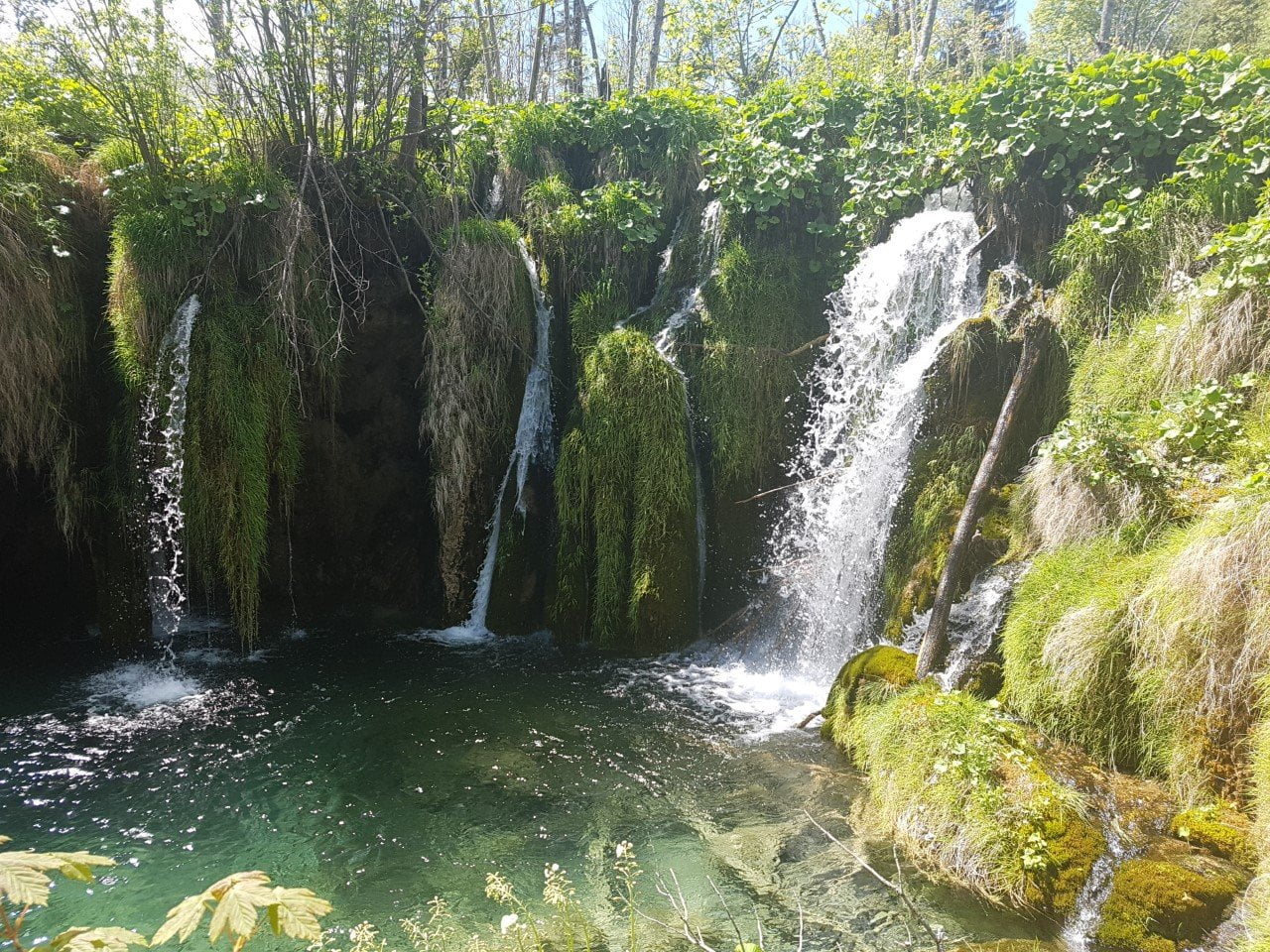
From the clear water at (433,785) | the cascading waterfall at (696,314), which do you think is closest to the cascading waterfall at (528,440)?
the clear water at (433,785)

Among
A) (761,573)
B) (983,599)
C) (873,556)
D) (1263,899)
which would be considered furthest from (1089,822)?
(761,573)

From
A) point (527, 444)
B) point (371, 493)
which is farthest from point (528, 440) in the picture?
point (371, 493)

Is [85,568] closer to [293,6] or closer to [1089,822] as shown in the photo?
[293,6]

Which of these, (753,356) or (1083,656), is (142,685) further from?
(1083,656)

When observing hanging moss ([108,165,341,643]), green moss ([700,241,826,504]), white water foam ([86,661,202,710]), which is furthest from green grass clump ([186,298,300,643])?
green moss ([700,241,826,504])

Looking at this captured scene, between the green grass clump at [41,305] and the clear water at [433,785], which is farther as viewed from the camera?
the green grass clump at [41,305]

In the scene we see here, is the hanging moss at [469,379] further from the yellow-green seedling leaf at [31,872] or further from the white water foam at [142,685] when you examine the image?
the yellow-green seedling leaf at [31,872]

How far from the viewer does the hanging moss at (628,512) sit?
6.29 m

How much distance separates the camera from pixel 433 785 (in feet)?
14.3

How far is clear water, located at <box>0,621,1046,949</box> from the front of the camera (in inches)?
134

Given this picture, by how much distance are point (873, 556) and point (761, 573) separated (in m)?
1.07

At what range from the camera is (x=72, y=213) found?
612 centimetres

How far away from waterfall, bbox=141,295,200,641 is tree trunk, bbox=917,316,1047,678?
5.42m

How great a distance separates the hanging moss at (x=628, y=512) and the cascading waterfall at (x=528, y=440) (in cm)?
58
